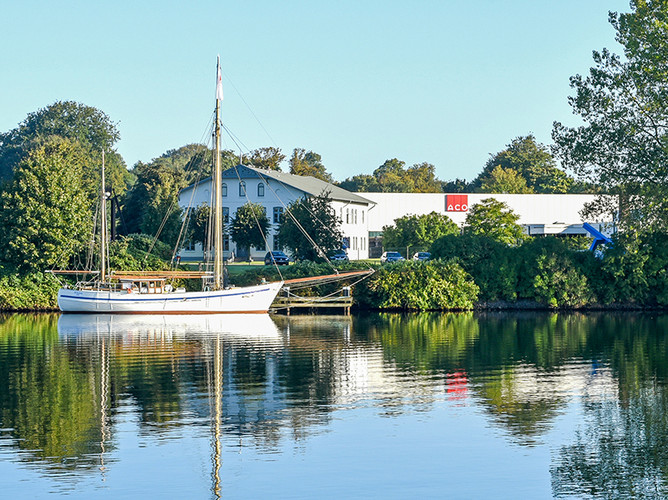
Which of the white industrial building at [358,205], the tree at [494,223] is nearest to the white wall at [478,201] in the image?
the white industrial building at [358,205]

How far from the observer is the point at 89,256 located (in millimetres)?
64438

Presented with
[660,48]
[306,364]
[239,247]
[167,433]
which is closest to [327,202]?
[239,247]

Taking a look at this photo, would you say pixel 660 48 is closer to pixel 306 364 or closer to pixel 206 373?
pixel 306 364

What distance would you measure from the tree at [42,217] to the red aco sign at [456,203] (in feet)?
188

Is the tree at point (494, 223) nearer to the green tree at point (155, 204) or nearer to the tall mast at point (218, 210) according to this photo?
the tall mast at point (218, 210)

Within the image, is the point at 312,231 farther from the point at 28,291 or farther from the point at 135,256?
the point at 28,291

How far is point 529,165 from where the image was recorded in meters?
174

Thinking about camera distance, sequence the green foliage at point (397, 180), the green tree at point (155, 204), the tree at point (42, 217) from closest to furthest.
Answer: the tree at point (42, 217), the green tree at point (155, 204), the green foliage at point (397, 180)

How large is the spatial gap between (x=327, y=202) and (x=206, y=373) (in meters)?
49.1

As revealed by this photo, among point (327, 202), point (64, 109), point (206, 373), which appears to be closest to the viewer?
point (206, 373)

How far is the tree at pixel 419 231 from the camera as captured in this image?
312ft

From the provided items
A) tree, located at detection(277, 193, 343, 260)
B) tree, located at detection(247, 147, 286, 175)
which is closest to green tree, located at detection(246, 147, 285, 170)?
tree, located at detection(247, 147, 286, 175)

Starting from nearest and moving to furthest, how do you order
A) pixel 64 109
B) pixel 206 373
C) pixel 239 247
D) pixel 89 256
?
pixel 206 373
pixel 89 256
pixel 239 247
pixel 64 109

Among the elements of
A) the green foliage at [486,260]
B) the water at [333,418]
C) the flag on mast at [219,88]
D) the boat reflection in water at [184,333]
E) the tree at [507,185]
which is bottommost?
the water at [333,418]
